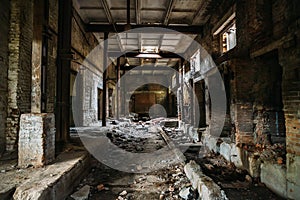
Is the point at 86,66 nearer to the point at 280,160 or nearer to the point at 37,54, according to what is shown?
the point at 37,54

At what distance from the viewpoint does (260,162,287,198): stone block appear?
275 centimetres

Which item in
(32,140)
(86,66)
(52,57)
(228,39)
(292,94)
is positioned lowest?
(32,140)

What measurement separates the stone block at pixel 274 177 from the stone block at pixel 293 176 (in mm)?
97

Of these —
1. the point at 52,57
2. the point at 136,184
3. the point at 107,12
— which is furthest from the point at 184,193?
the point at 107,12

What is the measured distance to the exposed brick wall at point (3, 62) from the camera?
10.4 ft

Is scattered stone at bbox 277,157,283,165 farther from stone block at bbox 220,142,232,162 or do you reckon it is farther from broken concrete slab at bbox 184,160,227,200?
stone block at bbox 220,142,232,162

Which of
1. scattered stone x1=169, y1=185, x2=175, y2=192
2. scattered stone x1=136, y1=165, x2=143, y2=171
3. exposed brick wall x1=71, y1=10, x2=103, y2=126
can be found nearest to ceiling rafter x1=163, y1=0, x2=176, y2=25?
exposed brick wall x1=71, y1=10, x2=103, y2=126

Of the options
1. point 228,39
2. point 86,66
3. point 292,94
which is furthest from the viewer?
point 86,66

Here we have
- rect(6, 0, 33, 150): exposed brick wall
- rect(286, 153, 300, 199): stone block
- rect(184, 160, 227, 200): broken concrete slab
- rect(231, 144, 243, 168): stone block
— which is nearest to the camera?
rect(184, 160, 227, 200): broken concrete slab

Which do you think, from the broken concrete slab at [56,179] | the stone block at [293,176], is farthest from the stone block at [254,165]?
the broken concrete slab at [56,179]

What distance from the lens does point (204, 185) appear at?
101 inches

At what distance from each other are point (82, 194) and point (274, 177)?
3022mm

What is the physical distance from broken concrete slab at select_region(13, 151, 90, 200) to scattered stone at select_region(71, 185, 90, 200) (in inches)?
4.1

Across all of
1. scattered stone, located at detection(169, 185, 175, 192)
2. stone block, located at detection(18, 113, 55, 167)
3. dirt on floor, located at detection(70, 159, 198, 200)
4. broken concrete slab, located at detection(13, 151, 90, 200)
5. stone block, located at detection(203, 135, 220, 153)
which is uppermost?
stone block, located at detection(18, 113, 55, 167)
